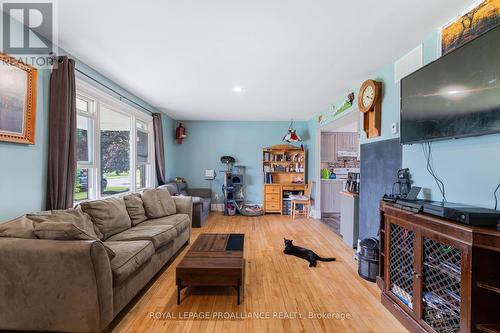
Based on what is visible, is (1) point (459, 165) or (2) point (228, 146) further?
(2) point (228, 146)

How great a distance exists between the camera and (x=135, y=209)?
3.01 m

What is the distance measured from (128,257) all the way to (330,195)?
4866 millimetres

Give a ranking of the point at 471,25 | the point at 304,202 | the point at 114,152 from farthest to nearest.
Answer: the point at 304,202 → the point at 114,152 → the point at 471,25

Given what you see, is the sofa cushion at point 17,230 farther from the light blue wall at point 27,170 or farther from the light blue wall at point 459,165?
the light blue wall at point 459,165

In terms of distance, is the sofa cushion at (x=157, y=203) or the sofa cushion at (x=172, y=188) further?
the sofa cushion at (x=172, y=188)

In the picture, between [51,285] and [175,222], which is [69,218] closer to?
[51,285]

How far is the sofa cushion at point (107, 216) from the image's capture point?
2.37 m

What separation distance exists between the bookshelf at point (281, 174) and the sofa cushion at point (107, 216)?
12.0 feet

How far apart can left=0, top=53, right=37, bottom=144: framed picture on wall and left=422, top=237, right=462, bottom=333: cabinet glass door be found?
3453mm

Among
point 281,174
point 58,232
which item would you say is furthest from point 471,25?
point 281,174

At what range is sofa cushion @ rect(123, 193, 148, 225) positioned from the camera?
2945 mm

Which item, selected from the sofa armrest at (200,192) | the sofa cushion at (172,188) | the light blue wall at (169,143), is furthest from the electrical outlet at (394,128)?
the light blue wall at (169,143)

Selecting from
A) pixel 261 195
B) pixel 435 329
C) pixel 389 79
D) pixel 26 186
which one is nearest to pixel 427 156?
pixel 389 79

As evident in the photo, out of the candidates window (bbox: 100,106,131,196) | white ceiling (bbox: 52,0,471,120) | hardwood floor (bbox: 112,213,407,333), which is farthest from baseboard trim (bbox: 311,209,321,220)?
window (bbox: 100,106,131,196)
